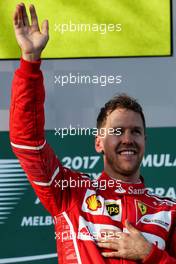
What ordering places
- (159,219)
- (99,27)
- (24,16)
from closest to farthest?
(24,16), (159,219), (99,27)

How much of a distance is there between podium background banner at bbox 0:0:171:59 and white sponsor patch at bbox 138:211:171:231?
89cm

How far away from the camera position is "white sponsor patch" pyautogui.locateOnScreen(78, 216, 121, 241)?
5.06 feet

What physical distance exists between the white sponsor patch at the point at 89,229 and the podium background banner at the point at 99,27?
37.6 inches

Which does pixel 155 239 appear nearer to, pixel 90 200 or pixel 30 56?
pixel 90 200

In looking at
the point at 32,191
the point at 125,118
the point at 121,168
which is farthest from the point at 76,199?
the point at 32,191

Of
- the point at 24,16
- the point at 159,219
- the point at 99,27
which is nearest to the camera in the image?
the point at 24,16

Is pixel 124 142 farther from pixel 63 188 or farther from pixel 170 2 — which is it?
pixel 170 2

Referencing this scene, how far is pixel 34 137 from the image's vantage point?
1.47m

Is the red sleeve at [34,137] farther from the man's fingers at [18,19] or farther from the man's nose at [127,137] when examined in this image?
the man's nose at [127,137]

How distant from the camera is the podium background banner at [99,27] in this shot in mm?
2311

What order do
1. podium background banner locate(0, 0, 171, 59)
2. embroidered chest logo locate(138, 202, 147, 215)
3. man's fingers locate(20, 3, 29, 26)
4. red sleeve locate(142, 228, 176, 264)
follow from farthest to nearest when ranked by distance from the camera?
podium background banner locate(0, 0, 171, 59)
embroidered chest logo locate(138, 202, 147, 215)
red sleeve locate(142, 228, 176, 264)
man's fingers locate(20, 3, 29, 26)

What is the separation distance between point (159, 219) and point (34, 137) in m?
0.43

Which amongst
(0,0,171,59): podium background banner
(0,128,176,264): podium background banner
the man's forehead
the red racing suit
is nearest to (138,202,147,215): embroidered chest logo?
the red racing suit

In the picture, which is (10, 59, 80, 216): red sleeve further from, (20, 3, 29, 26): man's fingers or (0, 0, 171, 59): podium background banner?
(0, 0, 171, 59): podium background banner
